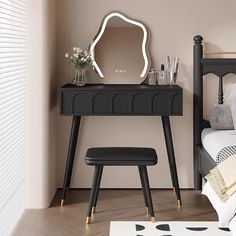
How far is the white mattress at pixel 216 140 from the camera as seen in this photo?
397 centimetres

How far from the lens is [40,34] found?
4191 mm

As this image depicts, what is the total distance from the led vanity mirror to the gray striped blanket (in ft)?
3.92

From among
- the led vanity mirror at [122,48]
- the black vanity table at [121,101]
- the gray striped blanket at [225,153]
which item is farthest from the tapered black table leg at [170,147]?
the gray striped blanket at [225,153]

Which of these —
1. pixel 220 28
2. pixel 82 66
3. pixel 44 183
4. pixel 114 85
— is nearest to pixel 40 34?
pixel 82 66

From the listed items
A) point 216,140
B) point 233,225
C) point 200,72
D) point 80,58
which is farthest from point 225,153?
point 80,58

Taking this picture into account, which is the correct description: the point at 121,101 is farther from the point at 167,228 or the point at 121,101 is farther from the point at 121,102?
the point at 167,228

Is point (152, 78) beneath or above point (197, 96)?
above

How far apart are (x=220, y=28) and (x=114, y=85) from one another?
100 cm

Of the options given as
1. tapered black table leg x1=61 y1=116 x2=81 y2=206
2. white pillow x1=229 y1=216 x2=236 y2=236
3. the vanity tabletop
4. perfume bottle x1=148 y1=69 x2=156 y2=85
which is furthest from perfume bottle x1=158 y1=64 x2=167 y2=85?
Result: white pillow x1=229 y1=216 x2=236 y2=236

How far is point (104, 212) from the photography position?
4203 millimetres

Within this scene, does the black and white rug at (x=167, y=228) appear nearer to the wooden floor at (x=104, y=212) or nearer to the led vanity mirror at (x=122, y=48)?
the wooden floor at (x=104, y=212)

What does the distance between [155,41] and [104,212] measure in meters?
1.49

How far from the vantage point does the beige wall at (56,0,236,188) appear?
4.74 meters

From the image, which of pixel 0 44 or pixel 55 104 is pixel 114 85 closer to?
pixel 55 104
